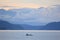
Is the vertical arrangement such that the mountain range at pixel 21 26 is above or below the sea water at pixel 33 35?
above

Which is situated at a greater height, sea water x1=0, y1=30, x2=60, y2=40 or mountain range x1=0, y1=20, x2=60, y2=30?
mountain range x1=0, y1=20, x2=60, y2=30

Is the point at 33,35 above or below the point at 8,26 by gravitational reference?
below

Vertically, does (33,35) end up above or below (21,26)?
below

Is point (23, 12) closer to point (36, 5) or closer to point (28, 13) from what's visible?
point (28, 13)

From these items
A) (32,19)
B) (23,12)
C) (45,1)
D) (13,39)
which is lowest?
(13,39)

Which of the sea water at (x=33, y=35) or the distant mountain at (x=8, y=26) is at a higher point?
the distant mountain at (x=8, y=26)

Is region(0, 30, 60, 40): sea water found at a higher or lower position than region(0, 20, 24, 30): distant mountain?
lower

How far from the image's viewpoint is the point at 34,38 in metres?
1.58

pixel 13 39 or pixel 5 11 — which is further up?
pixel 5 11

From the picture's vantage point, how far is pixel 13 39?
1583 millimetres

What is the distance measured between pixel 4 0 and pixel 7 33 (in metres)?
0.45

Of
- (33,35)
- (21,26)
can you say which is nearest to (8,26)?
(21,26)

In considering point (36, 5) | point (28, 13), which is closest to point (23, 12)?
point (28, 13)

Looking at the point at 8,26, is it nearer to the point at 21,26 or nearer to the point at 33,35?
the point at 21,26
